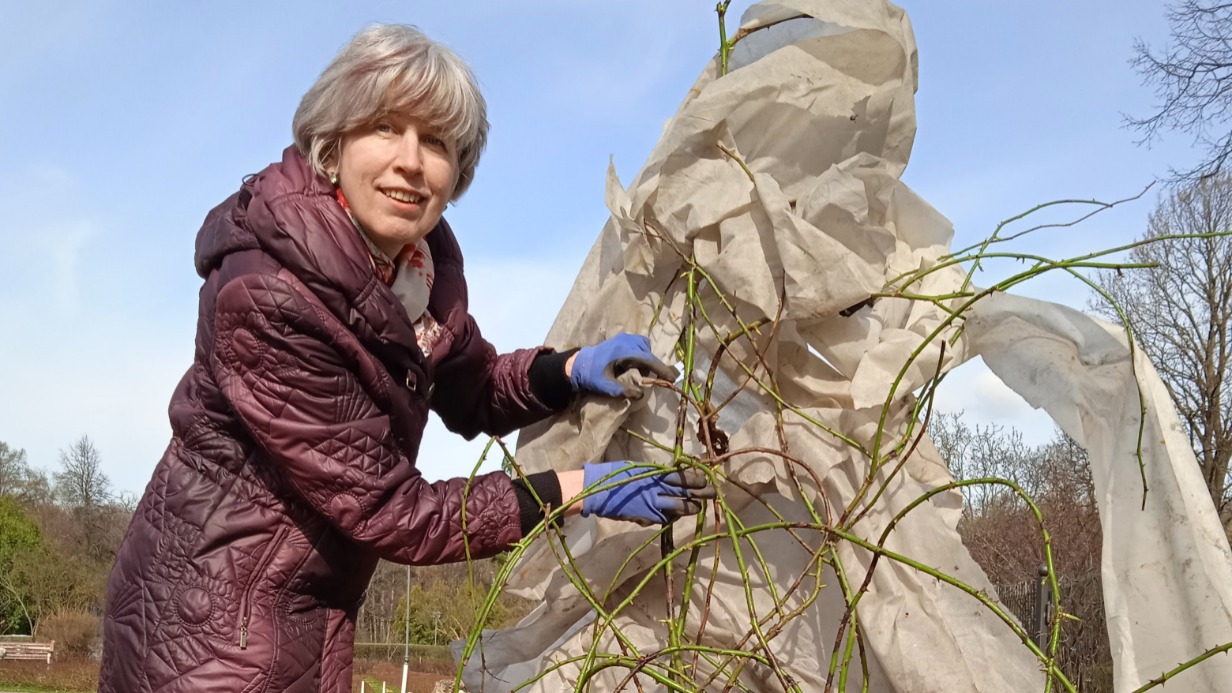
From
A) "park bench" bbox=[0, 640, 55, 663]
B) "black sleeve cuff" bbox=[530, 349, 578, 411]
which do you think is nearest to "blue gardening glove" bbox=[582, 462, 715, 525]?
"black sleeve cuff" bbox=[530, 349, 578, 411]

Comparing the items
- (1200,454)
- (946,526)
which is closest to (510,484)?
(946,526)

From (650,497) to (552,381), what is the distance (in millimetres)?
348

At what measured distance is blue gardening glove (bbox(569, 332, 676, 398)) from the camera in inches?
62.7

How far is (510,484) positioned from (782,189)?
2.12ft

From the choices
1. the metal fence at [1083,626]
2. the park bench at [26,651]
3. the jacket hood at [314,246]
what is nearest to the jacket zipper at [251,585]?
the jacket hood at [314,246]

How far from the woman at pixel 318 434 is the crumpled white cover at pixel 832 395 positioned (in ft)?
0.52

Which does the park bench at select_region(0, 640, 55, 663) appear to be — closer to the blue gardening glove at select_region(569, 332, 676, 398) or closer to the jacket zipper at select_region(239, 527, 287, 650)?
the jacket zipper at select_region(239, 527, 287, 650)

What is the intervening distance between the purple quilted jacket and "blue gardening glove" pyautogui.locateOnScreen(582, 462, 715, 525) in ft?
0.43

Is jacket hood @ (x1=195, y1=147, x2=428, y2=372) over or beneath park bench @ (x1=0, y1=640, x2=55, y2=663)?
beneath

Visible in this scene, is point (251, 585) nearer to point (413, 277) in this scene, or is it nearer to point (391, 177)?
point (413, 277)

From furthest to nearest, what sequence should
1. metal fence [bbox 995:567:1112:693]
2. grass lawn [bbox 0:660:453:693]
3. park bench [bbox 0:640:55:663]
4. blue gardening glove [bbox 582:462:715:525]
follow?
park bench [bbox 0:640:55:663] < grass lawn [bbox 0:660:453:693] < metal fence [bbox 995:567:1112:693] < blue gardening glove [bbox 582:462:715:525]

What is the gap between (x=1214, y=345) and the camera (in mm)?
11703

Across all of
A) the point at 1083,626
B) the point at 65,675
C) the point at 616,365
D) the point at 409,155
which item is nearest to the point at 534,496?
the point at 616,365

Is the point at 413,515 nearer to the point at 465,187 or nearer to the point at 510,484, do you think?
the point at 510,484
